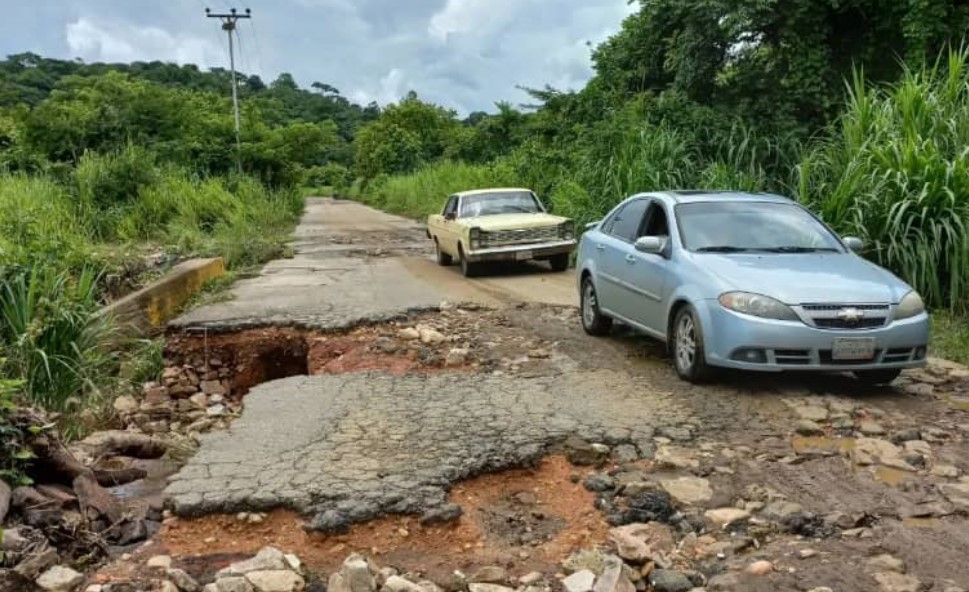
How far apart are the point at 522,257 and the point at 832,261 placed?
7734 millimetres

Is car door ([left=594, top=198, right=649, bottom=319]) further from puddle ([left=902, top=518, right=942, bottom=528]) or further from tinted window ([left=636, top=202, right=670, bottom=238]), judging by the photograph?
puddle ([left=902, top=518, right=942, bottom=528])

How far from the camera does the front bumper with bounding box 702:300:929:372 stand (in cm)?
606

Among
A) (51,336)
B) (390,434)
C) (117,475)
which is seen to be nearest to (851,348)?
(390,434)

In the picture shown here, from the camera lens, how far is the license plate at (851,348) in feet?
19.9

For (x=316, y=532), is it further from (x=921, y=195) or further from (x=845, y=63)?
(x=845, y=63)

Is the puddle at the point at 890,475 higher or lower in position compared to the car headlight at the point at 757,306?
lower

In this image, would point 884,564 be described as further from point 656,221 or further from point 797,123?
point 797,123

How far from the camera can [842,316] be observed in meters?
6.09

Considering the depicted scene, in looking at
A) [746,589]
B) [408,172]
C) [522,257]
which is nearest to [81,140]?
[522,257]

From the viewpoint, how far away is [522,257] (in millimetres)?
14391

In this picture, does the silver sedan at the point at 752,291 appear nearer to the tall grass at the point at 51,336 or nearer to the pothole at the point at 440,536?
the pothole at the point at 440,536

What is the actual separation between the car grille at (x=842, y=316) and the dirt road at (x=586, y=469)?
0.56 metres

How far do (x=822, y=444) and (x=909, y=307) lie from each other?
1.64m

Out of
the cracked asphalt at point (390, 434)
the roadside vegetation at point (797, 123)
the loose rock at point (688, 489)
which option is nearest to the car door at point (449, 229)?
the roadside vegetation at point (797, 123)
